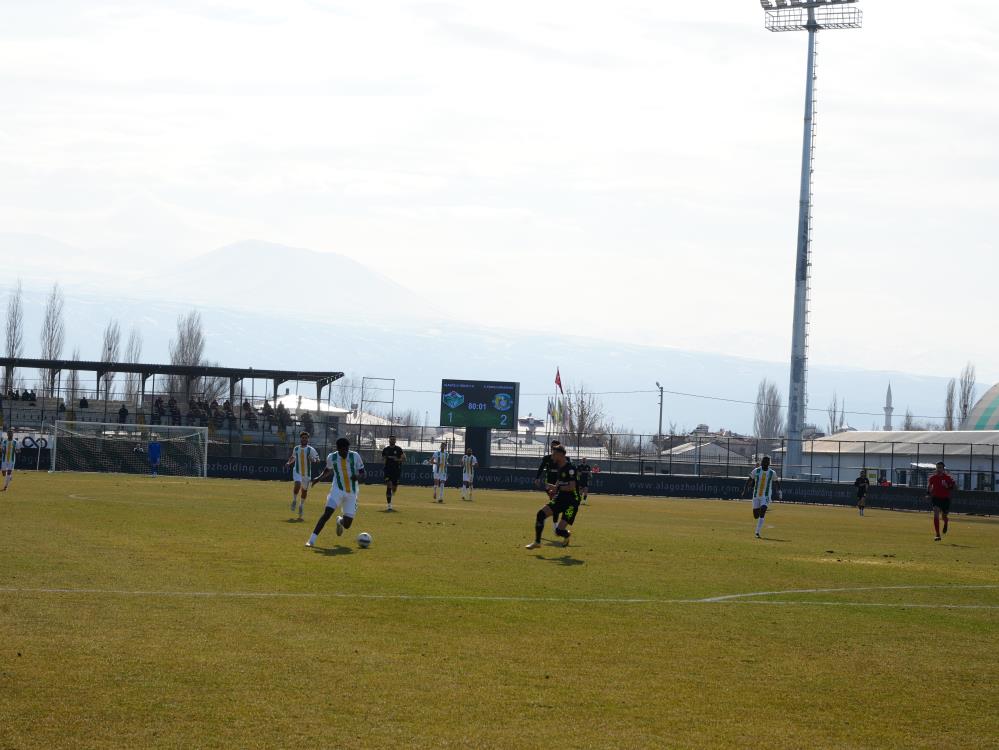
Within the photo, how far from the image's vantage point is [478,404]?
76.8 meters

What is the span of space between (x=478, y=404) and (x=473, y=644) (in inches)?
2530

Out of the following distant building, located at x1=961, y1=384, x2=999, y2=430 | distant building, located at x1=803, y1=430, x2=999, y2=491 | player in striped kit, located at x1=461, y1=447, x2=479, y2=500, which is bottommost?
player in striped kit, located at x1=461, y1=447, x2=479, y2=500

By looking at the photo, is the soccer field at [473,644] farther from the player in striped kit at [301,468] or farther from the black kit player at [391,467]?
the black kit player at [391,467]

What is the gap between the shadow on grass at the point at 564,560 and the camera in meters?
21.3

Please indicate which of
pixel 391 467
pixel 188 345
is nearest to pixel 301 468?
pixel 391 467

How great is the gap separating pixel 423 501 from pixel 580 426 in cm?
9380

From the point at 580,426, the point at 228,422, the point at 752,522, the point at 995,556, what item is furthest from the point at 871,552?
the point at 580,426

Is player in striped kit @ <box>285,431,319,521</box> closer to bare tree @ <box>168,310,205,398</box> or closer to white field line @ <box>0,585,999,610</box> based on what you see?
white field line @ <box>0,585,999,610</box>

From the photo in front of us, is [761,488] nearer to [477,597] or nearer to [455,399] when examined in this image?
[477,597]

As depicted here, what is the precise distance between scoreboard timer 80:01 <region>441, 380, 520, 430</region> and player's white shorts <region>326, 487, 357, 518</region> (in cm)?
5263

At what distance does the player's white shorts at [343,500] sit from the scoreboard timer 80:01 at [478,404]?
52627 millimetres

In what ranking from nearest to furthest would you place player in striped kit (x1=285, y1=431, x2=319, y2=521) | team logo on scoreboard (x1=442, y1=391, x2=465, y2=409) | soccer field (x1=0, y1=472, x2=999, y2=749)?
1. soccer field (x1=0, y1=472, x2=999, y2=749)
2. player in striped kit (x1=285, y1=431, x2=319, y2=521)
3. team logo on scoreboard (x1=442, y1=391, x2=465, y2=409)

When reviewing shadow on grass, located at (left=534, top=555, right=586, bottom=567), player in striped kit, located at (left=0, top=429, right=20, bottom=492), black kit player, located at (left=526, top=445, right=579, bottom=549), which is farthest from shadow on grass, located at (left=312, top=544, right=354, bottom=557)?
player in striped kit, located at (left=0, top=429, right=20, bottom=492)

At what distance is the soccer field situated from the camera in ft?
29.7
